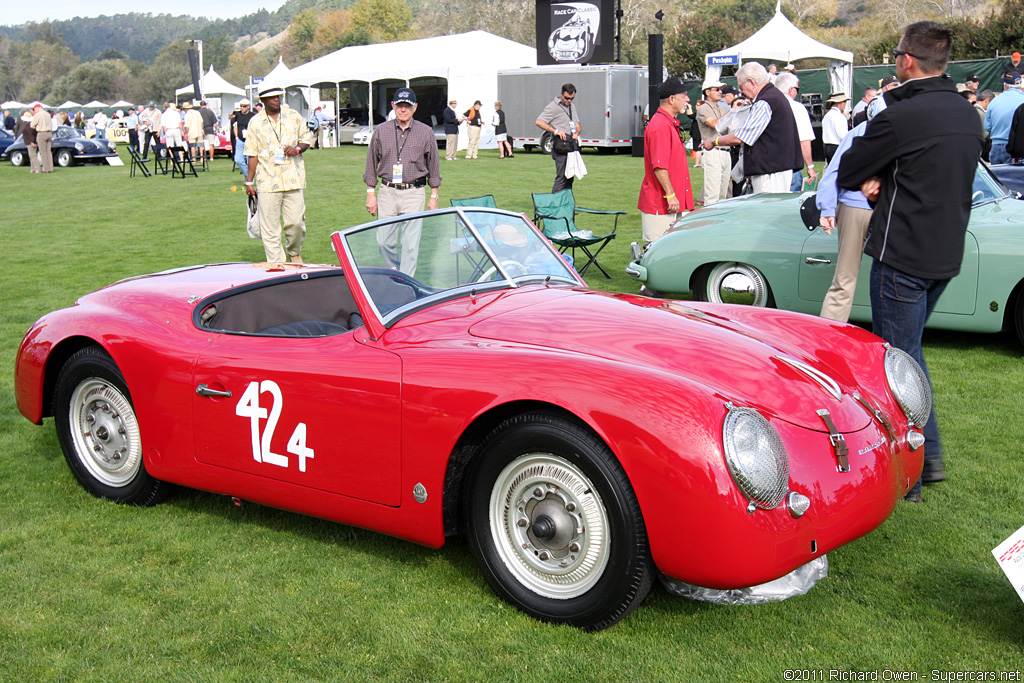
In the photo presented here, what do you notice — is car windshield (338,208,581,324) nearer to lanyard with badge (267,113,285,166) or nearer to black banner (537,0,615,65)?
lanyard with badge (267,113,285,166)

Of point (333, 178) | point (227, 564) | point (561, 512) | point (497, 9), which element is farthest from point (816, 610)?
point (497, 9)

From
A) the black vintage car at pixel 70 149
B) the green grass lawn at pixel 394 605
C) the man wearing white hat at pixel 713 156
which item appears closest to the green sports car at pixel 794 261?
the green grass lawn at pixel 394 605

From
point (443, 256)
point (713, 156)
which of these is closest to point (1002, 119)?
point (713, 156)

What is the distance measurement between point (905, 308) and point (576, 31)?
28.1m

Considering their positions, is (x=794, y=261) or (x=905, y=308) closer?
(x=905, y=308)

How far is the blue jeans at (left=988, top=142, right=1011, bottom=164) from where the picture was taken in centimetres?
1331

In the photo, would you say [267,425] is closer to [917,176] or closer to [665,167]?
[917,176]

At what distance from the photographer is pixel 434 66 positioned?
3384cm

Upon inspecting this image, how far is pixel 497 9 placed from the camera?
85.0 m

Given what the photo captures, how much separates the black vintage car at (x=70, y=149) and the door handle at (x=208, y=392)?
28817 millimetres

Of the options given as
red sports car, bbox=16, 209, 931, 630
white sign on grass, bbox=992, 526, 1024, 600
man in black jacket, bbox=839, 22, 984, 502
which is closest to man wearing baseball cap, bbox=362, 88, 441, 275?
red sports car, bbox=16, 209, 931, 630

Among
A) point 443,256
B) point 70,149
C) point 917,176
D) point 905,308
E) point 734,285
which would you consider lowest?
point 734,285

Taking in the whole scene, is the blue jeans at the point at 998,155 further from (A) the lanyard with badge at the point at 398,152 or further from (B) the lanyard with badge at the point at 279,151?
(B) the lanyard with badge at the point at 279,151

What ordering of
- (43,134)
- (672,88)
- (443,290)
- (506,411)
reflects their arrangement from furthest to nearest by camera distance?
(43,134) < (672,88) < (443,290) < (506,411)
